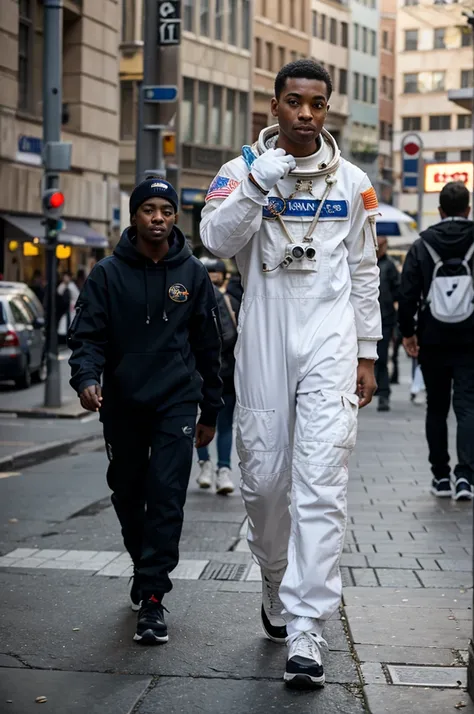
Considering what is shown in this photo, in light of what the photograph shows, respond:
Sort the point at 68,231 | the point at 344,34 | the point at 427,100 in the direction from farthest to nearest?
1. the point at 427,100
2. the point at 344,34
3. the point at 68,231

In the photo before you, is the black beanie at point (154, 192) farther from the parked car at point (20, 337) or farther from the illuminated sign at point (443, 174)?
the illuminated sign at point (443, 174)

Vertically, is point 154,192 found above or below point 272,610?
above

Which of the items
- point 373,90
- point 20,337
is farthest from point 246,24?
point 20,337

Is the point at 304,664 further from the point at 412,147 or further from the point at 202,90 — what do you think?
the point at 202,90

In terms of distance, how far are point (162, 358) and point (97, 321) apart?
0.29m

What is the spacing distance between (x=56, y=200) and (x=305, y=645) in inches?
582

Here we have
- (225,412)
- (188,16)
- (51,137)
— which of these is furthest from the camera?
(188,16)

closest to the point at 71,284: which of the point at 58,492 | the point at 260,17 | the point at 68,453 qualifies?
the point at 68,453

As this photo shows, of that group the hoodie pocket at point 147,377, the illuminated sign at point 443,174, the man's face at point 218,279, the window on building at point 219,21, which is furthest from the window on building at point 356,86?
the hoodie pocket at point 147,377

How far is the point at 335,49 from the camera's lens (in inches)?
3511

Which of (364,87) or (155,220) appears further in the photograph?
(364,87)

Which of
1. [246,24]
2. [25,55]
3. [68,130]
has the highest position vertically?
[246,24]

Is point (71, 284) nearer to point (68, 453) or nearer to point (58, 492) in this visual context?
point (68, 453)

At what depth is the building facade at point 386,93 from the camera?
10162 cm
